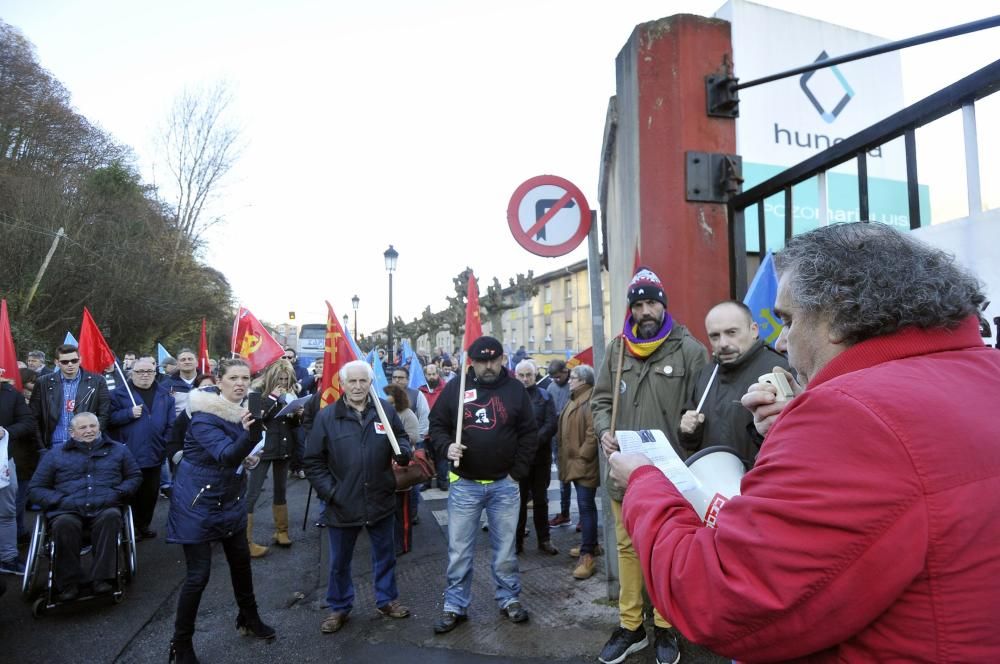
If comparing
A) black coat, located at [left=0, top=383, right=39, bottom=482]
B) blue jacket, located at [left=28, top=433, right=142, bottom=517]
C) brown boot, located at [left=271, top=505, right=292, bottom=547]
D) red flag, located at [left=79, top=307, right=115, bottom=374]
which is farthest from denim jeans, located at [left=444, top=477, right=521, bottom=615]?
red flag, located at [left=79, top=307, right=115, bottom=374]

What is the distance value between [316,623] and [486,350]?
244 cm

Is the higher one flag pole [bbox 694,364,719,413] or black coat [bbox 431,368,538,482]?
flag pole [bbox 694,364,719,413]

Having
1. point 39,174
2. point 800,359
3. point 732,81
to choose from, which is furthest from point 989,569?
point 39,174

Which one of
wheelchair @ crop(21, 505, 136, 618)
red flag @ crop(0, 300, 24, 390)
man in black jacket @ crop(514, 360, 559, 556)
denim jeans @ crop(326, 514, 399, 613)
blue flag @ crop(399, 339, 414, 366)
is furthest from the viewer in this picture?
blue flag @ crop(399, 339, 414, 366)

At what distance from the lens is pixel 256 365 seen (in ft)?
24.5

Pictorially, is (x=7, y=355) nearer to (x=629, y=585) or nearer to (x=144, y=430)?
(x=144, y=430)

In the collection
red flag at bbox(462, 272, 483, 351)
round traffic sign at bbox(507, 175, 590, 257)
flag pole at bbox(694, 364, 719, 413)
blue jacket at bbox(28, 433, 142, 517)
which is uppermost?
round traffic sign at bbox(507, 175, 590, 257)

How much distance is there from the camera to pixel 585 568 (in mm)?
5492

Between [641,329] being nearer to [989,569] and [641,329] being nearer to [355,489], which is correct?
[355,489]

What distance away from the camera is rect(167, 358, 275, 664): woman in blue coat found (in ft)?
13.3

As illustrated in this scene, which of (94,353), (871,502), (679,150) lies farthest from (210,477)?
(94,353)

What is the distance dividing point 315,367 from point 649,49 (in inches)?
370

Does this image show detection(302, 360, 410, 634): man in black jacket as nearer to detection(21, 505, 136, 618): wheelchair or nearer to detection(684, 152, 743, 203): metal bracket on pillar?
detection(21, 505, 136, 618): wheelchair

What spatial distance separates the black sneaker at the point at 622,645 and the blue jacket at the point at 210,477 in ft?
8.53
